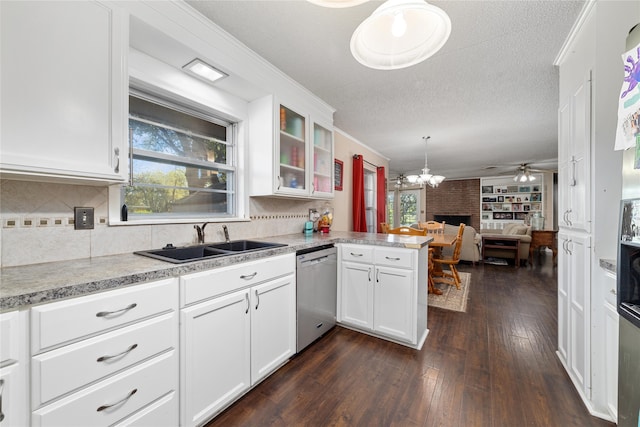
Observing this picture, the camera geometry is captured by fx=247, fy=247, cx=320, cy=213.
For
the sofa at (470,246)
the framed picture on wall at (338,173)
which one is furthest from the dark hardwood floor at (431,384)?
the sofa at (470,246)

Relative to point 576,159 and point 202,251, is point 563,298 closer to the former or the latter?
point 576,159

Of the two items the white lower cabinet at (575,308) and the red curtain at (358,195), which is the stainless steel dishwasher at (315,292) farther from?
the red curtain at (358,195)

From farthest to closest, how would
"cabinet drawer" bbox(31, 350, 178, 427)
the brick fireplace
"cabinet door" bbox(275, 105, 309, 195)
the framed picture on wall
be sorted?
the brick fireplace → the framed picture on wall → "cabinet door" bbox(275, 105, 309, 195) → "cabinet drawer" bbox(31, 350, 178, 427)

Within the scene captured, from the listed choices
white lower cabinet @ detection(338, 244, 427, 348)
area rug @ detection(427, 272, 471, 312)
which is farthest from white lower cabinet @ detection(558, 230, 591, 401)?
area rug @ detection(427, 272, 471, 312)

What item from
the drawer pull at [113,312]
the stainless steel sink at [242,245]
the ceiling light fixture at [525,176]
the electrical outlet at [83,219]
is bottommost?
the drawer pull at [113,312]

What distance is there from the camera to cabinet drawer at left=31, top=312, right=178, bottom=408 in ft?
2.69

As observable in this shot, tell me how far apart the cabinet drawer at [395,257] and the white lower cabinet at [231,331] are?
812 mm

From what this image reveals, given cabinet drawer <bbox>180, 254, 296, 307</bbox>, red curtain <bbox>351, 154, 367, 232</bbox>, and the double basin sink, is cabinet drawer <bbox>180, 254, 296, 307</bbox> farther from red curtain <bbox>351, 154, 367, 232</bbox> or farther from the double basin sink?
red curtain <bbox>351, 154, 367, 232</bbox>

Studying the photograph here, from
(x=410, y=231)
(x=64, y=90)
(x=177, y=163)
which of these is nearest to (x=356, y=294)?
(x=410, y=231)

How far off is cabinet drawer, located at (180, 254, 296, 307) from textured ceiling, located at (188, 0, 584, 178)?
1603mm

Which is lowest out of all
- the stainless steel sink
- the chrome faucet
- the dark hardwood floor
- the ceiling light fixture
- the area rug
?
the dark hardwood floor

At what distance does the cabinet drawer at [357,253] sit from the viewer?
88.4 inches

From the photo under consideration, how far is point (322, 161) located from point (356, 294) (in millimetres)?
1588

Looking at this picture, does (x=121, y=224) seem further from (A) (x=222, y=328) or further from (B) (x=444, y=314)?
(B) (x=444, y=314)
